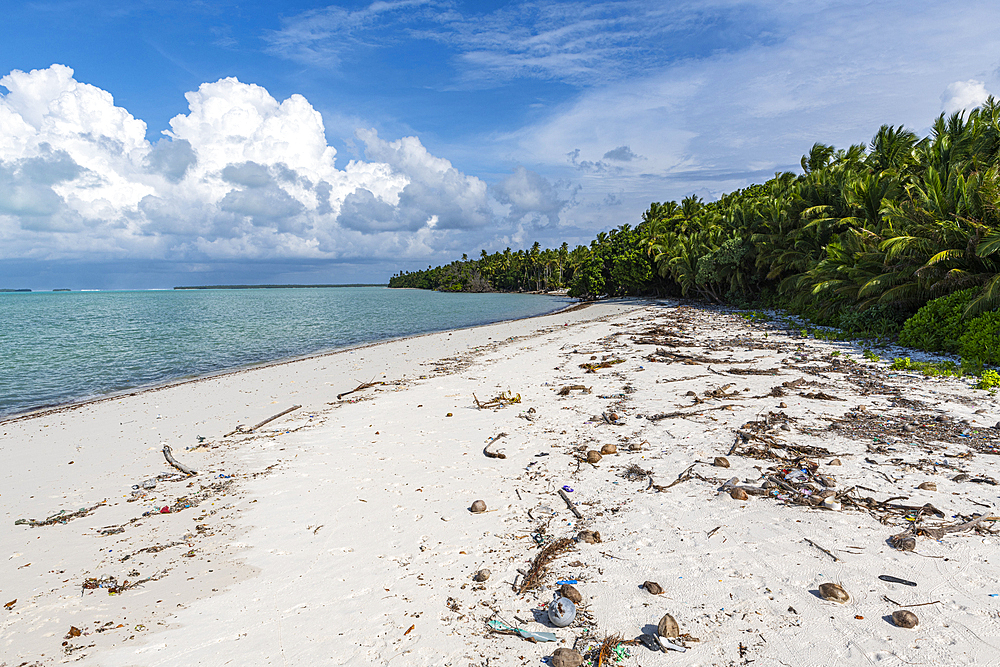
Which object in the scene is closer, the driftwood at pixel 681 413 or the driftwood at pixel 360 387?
the driftwood at pixel 681 413

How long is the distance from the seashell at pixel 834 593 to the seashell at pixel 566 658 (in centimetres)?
198

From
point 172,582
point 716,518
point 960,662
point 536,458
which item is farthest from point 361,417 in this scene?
point 960,662

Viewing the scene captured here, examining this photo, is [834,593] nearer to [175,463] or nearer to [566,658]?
[566,658]

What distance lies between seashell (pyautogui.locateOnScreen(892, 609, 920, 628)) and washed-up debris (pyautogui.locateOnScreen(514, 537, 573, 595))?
2.40 meters

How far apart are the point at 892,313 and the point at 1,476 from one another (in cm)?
2341

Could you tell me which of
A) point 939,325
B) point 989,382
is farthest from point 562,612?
point 939,325

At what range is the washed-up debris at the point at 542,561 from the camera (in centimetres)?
383

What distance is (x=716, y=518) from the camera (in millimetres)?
4699

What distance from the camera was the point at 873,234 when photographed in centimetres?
1627

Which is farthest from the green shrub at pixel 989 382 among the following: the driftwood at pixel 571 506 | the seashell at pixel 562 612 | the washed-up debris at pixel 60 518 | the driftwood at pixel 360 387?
the washed-up debris at pixel 60 518

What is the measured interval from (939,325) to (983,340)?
2.25 m

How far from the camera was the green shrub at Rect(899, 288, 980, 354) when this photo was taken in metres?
11.8

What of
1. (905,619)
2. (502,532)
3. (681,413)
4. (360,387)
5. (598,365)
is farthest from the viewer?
(598,365)

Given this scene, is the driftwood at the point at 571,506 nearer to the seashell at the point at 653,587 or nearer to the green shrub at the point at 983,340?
the seashell at the point at 653,587
